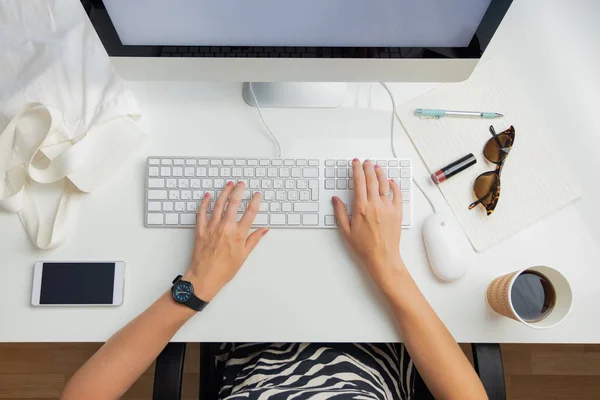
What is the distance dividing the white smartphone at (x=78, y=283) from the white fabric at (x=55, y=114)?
0.04 metres

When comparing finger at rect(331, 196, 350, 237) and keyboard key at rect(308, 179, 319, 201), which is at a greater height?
keyboard key at rect(308, 179, 319, 201)

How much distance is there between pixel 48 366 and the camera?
4.34 feet

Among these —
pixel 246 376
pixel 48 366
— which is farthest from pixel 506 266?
pixel 48 366

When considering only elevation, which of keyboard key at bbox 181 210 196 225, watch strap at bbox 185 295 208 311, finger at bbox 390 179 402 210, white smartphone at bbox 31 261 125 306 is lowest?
watch strap at bbox 185 295 208 311

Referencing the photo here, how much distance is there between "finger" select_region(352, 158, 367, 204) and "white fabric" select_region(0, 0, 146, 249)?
0.35m

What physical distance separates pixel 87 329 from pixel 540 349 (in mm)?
1156

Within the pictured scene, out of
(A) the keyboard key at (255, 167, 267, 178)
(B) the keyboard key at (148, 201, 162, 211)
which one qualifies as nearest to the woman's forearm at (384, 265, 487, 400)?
(A) the keyboard key at (255, 167, 267, 178)

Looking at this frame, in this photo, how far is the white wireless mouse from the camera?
29.3 inches

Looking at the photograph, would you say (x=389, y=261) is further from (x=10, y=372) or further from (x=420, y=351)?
(x=10, y=372)

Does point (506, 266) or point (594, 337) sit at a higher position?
point (506, 266)

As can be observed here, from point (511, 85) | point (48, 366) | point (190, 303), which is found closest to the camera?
point (190, 303)

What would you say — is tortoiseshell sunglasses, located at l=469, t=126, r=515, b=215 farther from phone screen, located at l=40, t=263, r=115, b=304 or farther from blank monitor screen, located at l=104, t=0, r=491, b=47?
phone screen, located at l=40, t=263, r=115, b=304

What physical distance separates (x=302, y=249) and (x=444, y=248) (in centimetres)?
22

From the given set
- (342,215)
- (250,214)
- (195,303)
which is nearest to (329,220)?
(342,215)
